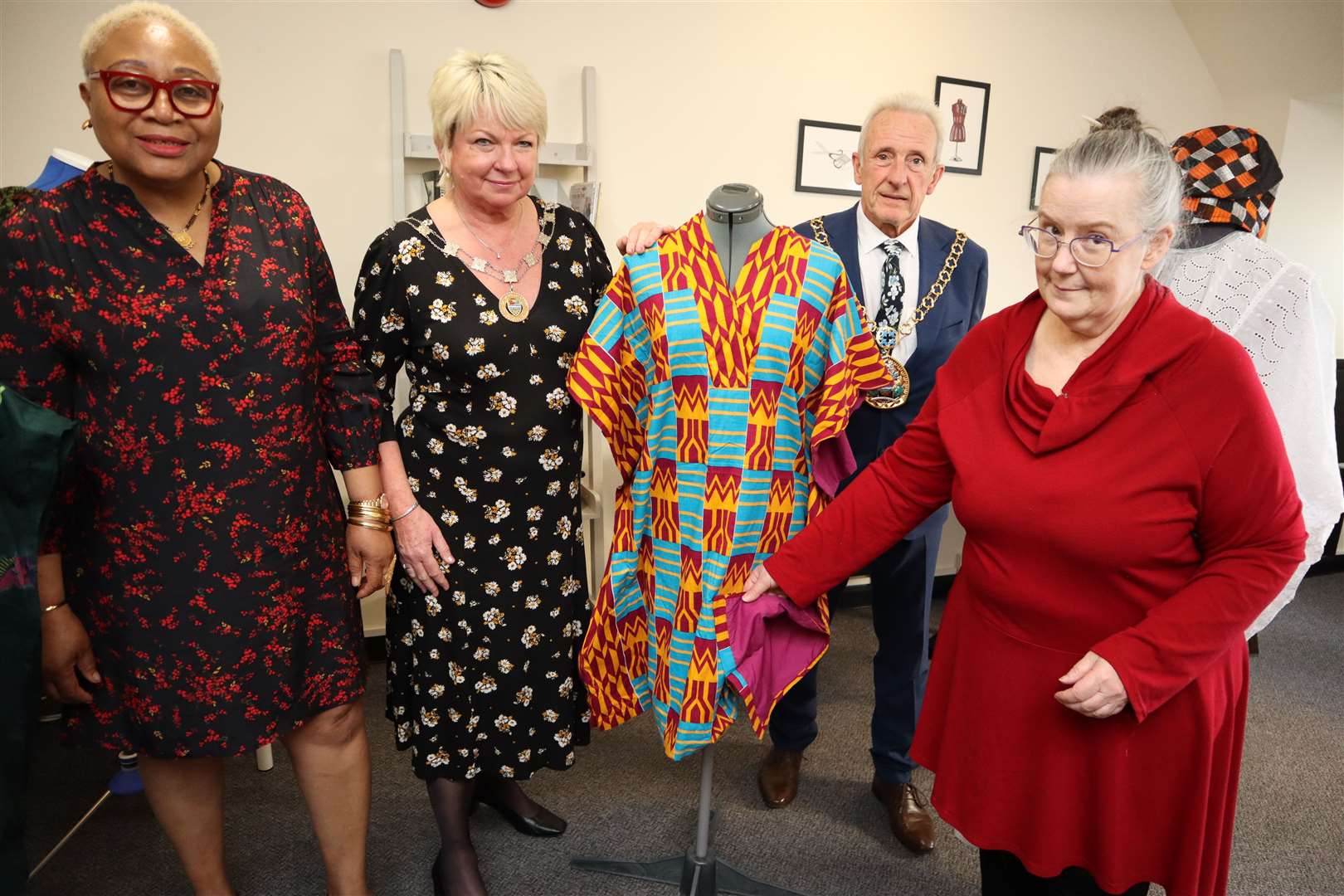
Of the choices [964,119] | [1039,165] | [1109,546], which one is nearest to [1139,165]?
[1109,546]

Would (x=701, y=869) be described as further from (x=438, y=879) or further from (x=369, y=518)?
(x=369, y=518)

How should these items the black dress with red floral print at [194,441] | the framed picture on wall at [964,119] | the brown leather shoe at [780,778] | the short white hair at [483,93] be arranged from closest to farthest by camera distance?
the black dress with red floral print at [194,441], the short white hair at [483,93], the brown leather shoe at [780,778], the framed picture on wall at [964,119]

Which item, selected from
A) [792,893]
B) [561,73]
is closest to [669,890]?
[792,893]

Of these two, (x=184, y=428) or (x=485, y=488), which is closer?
(x=184, y=428)

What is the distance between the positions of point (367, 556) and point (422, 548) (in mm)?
102

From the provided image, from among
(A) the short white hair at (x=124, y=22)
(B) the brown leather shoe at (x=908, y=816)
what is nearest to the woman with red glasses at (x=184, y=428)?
(A) the short white hair at (x=124, y=22)

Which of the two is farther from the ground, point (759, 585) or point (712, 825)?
point (759, 585)

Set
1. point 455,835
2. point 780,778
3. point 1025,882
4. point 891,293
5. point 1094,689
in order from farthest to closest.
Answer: point 780,778 → point 891,293 → point 455,835 → point 1025,882 → point 1094,689

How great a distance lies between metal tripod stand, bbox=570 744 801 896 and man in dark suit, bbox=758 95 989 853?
1.47 feet

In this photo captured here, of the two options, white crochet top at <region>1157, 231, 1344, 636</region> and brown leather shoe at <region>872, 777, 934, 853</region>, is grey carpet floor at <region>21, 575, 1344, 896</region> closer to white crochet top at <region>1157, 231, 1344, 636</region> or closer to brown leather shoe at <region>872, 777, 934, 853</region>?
brown leather shoe at <region>872, 777, 934, 853</region>

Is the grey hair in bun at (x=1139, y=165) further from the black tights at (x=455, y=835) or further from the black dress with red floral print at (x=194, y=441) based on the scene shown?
the black tights at (x=455, y=835)

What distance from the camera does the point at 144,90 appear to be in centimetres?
130

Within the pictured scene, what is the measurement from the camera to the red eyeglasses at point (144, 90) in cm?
129

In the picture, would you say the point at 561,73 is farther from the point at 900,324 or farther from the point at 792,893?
the point at 792,893
